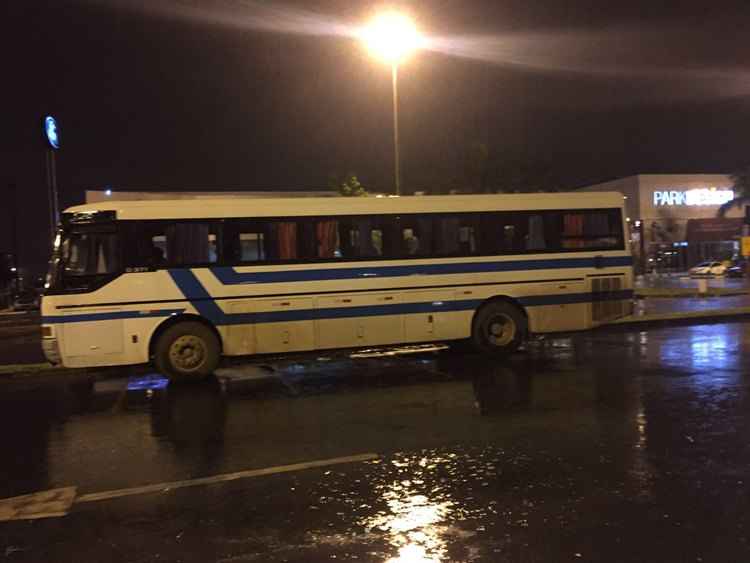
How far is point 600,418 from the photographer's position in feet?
25.2

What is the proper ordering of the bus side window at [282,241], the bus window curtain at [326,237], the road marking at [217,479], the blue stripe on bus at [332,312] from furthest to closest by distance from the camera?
1. the bus window curtain at [326,237]
2. the bus side window at [282,241]
3. the blue stripe on bus at [332,312]
4. the road marking at [217,479]

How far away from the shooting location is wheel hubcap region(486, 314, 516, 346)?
13125mm

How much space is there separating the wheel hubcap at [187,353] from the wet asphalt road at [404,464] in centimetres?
48

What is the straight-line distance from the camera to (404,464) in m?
6.20

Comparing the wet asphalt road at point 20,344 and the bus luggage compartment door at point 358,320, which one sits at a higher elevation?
the bus luggage compartment door at point 358,320

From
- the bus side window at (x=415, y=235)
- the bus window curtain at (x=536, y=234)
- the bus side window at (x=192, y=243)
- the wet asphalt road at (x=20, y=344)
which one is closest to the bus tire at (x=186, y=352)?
the bus side window at (x=192, y=243)

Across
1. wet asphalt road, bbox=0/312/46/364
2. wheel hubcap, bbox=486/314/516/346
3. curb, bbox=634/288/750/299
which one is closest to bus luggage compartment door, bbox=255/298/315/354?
wheel hubcap, bbox=486/314/516/346

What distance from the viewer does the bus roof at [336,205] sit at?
11383 mm

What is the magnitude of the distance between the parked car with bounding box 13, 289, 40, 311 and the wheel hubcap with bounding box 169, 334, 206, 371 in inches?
1290

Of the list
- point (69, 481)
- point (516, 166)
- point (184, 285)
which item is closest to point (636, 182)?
point (516, 166)

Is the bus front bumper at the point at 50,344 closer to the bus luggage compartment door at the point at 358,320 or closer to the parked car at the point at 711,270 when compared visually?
the bus luggage compartment door at the point at 358,320

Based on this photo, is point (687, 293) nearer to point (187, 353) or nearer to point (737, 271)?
point (737, 271)

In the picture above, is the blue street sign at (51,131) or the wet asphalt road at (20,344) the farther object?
the blue street sign at (51,131)

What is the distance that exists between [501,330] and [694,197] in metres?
59.1
